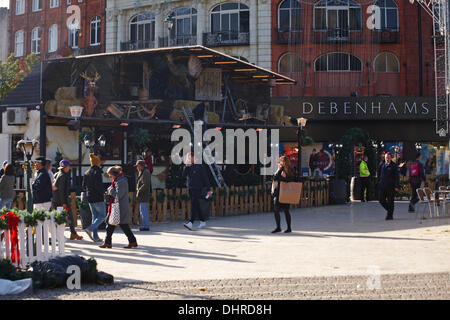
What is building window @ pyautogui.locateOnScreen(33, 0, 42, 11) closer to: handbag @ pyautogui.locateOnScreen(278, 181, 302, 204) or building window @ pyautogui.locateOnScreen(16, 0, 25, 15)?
building window @ pyautogui.locateOnScreen(16, 0, 25, 15)

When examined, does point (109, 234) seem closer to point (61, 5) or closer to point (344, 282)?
point (344, 282)

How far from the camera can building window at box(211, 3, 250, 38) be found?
117 feet

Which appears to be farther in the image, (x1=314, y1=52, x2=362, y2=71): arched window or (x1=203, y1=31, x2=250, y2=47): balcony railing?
(x1=203, y1=31, x2=250, y2=47): balcony railing

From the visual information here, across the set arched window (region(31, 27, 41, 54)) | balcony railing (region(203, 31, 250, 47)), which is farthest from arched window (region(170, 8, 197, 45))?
arched window (region(31, 27, 41, 54))

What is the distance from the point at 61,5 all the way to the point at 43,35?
110 inches

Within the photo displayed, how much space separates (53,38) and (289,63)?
1895 centimetres

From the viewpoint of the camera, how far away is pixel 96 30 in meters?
40.5

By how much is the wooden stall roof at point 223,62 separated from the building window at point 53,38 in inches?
905

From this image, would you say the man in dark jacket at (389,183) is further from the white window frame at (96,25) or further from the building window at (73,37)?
the building window at (73,37)

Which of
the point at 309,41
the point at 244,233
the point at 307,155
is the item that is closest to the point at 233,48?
the point at 309,41

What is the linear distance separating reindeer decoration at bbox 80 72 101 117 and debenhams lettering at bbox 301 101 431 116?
16.9 metres

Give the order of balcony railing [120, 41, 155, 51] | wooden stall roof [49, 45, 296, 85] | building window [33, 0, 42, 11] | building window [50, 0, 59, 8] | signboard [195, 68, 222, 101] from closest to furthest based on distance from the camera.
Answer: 1. wooden stall roof [49, 45, 296, 85]
2. signboard [195, 68, 222, 101]
3. balcony railing [120, 41, 155, 51]
4. building window [50, 0, 59, 8]
5. building window [33, 0, 42, 11]

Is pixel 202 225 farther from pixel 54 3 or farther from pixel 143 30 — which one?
pixel 54 3

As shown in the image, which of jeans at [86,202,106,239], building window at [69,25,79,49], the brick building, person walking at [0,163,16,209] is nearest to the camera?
jeans at [86,202,106,239]
